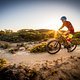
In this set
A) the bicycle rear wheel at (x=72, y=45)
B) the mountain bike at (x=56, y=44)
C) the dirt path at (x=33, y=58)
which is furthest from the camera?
the bicycle rear wheel at (x=72, y=45)

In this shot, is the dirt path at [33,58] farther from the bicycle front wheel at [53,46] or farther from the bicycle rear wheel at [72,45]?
the bicycle rear wheel at [72,45]

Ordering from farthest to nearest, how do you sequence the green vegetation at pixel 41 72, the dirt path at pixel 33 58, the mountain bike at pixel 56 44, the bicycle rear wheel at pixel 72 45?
the bicycle rear wheel at pixel 72 45 → the mountain bike at pixel 56 44 → the dirt path at pixel 33 58 → the green vegetation at pixel 41 72

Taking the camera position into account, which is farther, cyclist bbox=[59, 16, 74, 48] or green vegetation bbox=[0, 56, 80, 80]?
cyclist bbox=[59, 16, 74, 48]

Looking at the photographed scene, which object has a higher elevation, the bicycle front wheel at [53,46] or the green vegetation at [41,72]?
the bicycle front wheel at [53,46]

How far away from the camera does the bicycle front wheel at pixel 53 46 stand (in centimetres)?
1114

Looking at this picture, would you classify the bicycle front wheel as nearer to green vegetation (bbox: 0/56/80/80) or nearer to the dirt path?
the dirt path

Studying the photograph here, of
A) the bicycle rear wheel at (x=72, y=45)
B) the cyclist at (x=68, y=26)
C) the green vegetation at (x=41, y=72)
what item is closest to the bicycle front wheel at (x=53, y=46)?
the cyclist at (x=68, y=26)

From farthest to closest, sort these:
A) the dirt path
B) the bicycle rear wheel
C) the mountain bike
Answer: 1. the bicycle rear wheel
2. the mountain bike
3. the dirt path

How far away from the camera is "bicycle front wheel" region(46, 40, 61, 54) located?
11.1m

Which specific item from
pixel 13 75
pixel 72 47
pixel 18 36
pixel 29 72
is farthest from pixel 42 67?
pixel 18 36

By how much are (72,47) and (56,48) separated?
129 centimetres

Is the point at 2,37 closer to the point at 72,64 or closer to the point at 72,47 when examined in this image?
the point at 72,47

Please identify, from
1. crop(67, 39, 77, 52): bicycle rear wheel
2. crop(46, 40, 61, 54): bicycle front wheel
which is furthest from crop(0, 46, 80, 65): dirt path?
crop(67, 39, 77, 52): bicycle rear wheel

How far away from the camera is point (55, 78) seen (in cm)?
774
